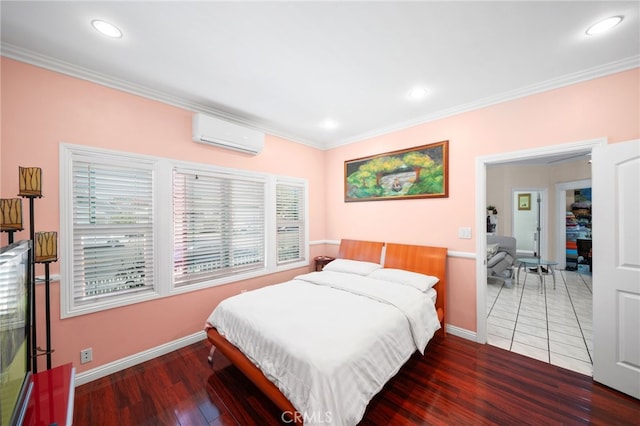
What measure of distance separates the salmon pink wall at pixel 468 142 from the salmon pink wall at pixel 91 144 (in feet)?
7.35

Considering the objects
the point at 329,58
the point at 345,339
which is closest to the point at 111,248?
the point at 345,339

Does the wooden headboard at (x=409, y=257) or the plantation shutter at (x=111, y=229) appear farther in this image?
the wooden headboard at (x=409, y=257)

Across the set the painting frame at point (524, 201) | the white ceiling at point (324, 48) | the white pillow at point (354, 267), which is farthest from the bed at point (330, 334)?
the painting frame at point (524, 201)

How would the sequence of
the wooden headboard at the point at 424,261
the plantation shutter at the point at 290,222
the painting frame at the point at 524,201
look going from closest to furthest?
the wooden headboard at the point at 424,261 < the plantation shutter at the point at 290,222 < the painting frame at the point at 524,201

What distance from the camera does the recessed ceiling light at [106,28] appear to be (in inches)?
63.4

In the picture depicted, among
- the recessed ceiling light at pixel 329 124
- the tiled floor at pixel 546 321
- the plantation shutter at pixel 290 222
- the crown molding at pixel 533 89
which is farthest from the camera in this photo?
the plantation shutter at pixel 290 222

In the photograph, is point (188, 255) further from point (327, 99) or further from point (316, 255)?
point (327, 99)

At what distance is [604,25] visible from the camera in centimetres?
164

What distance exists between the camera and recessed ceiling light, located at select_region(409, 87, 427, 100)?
2.48 m

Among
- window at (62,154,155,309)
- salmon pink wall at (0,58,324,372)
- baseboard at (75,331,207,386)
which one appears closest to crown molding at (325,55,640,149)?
salmon pink wall at (0,58,324,372)

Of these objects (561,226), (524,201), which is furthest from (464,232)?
(524,201)

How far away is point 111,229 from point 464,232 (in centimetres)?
370

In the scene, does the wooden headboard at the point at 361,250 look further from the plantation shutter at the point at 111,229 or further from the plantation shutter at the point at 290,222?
the plantation shutter at the point at 111,229

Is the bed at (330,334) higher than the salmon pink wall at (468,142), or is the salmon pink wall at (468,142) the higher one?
the salmon pink wall at (468,142)
